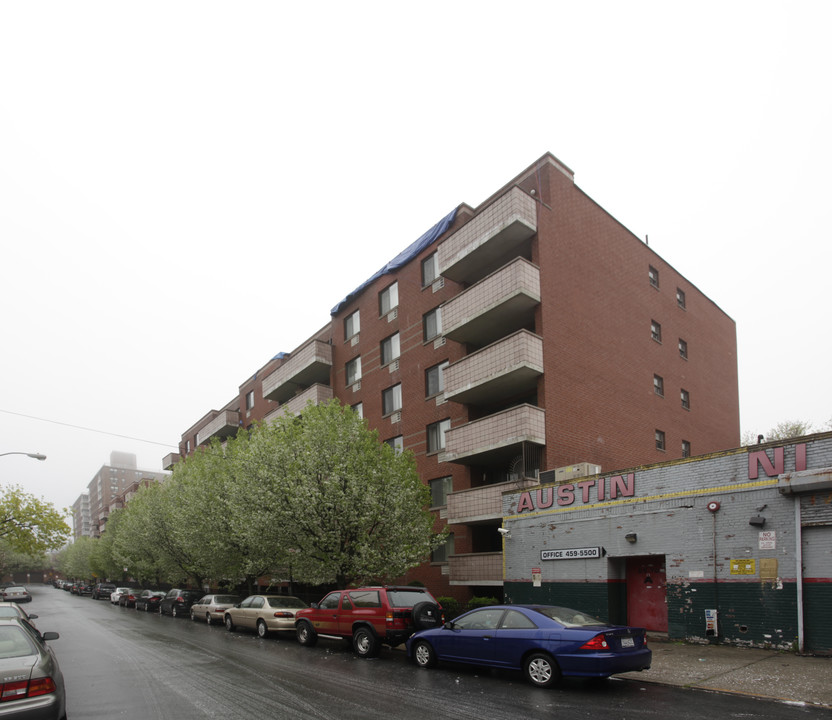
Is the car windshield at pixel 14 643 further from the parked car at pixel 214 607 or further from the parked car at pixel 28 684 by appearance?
the parked car at pixel 214 607

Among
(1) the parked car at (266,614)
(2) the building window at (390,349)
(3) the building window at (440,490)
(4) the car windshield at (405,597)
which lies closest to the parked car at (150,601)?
(1) the parked car at (266,614)

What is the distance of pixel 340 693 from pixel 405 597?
208 inches

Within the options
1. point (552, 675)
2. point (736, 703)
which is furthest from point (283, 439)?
point (736, 703)

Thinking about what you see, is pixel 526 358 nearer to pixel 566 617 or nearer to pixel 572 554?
pixel 572 554

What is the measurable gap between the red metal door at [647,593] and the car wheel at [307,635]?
8336 millimetres

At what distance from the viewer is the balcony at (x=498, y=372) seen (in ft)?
70.5

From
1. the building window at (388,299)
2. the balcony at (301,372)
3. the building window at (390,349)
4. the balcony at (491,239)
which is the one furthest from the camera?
the balcony at (301,372)

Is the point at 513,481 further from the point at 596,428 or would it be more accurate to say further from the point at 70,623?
the point at 70,623

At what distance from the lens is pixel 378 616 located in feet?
48.9

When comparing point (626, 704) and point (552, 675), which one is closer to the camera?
point (626, 704)

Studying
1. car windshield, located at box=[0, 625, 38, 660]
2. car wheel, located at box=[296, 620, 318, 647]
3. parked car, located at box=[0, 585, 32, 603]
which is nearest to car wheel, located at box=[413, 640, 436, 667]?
car wheel, located at box=[296, 620, 318, 647]

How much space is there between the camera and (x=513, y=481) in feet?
68.8

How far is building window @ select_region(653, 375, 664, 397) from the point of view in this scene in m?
27.1

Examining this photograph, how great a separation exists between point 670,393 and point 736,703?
2029 centimetres
